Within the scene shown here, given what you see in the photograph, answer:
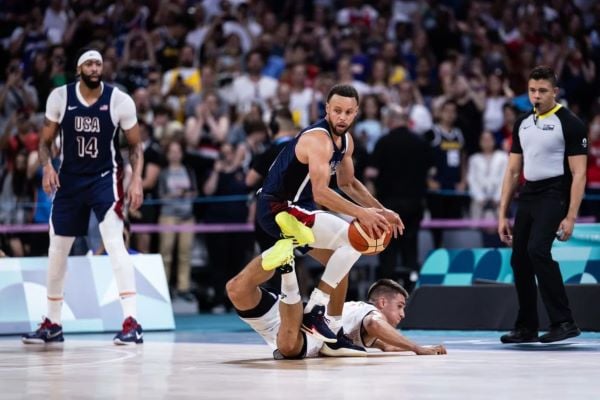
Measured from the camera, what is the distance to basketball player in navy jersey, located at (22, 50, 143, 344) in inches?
386

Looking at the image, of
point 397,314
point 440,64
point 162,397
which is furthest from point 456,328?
point 440,64

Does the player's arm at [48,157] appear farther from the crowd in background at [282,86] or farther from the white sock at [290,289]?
the crowd in background at [282,86]

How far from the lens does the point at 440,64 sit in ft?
61.8

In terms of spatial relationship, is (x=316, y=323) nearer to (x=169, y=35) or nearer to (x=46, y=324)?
(x=46, y=324)

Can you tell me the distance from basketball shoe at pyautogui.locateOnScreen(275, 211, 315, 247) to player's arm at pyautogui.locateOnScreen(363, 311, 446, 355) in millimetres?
696

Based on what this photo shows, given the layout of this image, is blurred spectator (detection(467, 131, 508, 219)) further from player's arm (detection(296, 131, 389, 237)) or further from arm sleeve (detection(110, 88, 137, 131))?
player's arm (detection(296, 131, 389, 237))

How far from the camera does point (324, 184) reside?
7582 mm

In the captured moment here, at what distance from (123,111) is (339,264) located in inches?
119

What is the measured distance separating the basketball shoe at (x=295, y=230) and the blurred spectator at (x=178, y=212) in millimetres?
7193

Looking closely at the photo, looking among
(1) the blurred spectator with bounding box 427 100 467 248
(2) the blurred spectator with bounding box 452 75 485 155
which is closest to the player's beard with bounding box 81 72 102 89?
(1) the blurred spectator with bounding box 427 100 467 248

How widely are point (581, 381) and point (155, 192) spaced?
9.47 metres

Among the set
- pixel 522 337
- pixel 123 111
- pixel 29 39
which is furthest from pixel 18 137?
pixel 522 337

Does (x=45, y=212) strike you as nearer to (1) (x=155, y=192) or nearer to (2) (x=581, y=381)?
(1) (x=155, y=192)

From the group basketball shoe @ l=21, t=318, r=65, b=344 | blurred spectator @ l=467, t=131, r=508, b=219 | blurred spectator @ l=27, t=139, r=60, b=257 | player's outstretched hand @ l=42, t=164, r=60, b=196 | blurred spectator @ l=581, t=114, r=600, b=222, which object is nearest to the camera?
player's outstretched hand @ l=42, t=164, r=60, b=196
